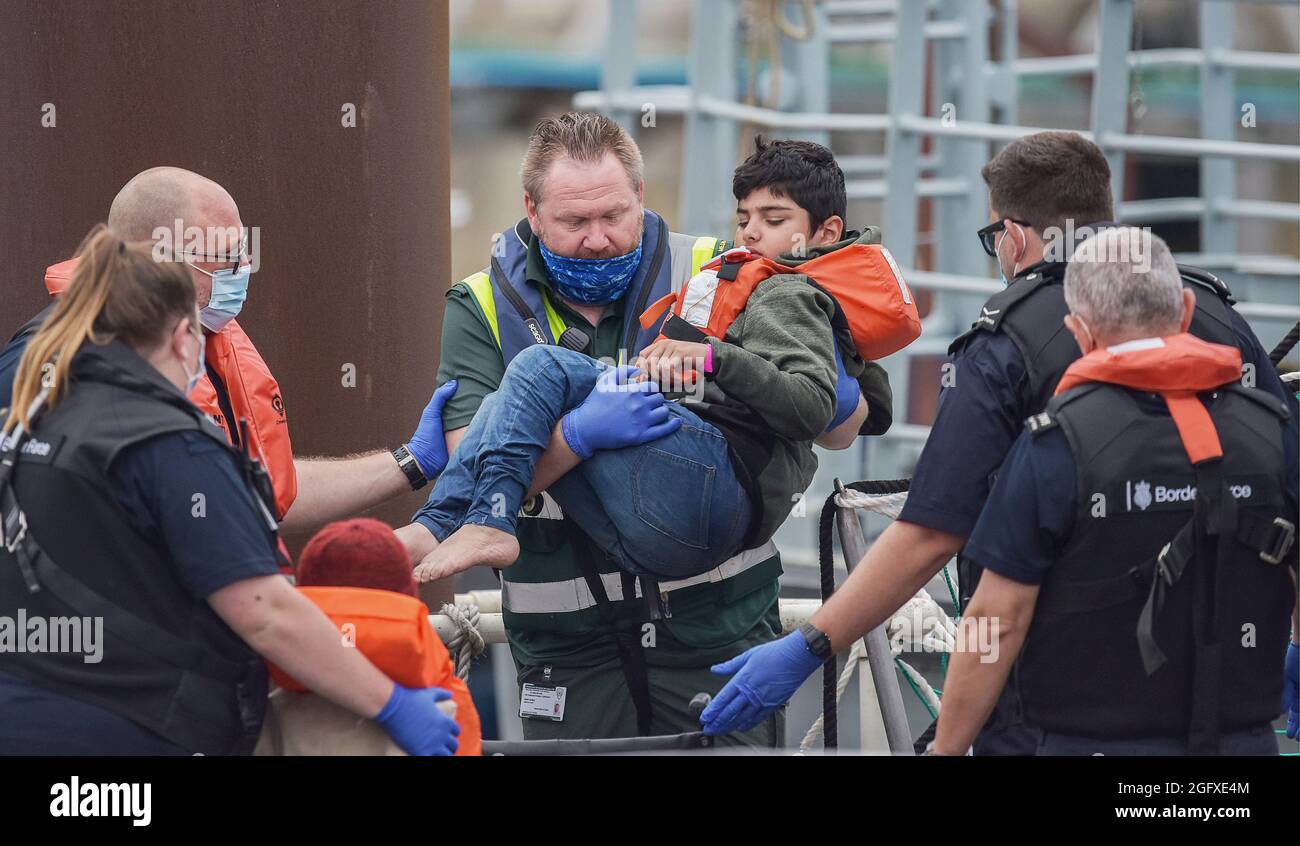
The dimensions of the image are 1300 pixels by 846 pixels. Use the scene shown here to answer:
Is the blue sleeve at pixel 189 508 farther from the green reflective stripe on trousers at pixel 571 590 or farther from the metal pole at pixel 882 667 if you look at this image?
the metal pole at pixel 882 667

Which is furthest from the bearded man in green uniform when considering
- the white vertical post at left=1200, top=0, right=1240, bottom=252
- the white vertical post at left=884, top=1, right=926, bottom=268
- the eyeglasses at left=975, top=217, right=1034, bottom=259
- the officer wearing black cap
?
the white vertical post at left=1200, top=0, right=1240, bottom=252

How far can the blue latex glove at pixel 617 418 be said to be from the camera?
3330mm

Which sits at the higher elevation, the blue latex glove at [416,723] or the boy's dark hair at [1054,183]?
the boy's dark hair at [1054,183]

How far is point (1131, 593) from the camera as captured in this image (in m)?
2.72

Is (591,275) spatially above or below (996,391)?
above

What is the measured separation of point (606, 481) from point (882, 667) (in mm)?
818

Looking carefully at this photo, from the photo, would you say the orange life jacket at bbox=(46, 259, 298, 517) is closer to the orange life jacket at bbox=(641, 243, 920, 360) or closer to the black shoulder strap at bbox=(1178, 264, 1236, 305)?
the orange life jacket at bbox=(641, 243, 920, 360)

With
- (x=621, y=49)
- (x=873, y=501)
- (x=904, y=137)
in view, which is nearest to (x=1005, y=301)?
(x=873, y=501)

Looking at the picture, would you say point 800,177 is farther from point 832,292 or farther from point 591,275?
point 591,275

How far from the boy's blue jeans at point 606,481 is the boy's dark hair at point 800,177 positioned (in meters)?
0.66

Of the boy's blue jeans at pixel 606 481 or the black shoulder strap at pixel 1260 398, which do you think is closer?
the black shoulder strap at pixel 1260 398

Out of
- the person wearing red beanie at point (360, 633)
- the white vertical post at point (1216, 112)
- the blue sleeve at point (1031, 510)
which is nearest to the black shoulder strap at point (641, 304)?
the person wearing red beanie at point (360, 633)

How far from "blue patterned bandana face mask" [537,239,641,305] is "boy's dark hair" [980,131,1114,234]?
871mm

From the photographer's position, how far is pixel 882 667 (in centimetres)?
367
